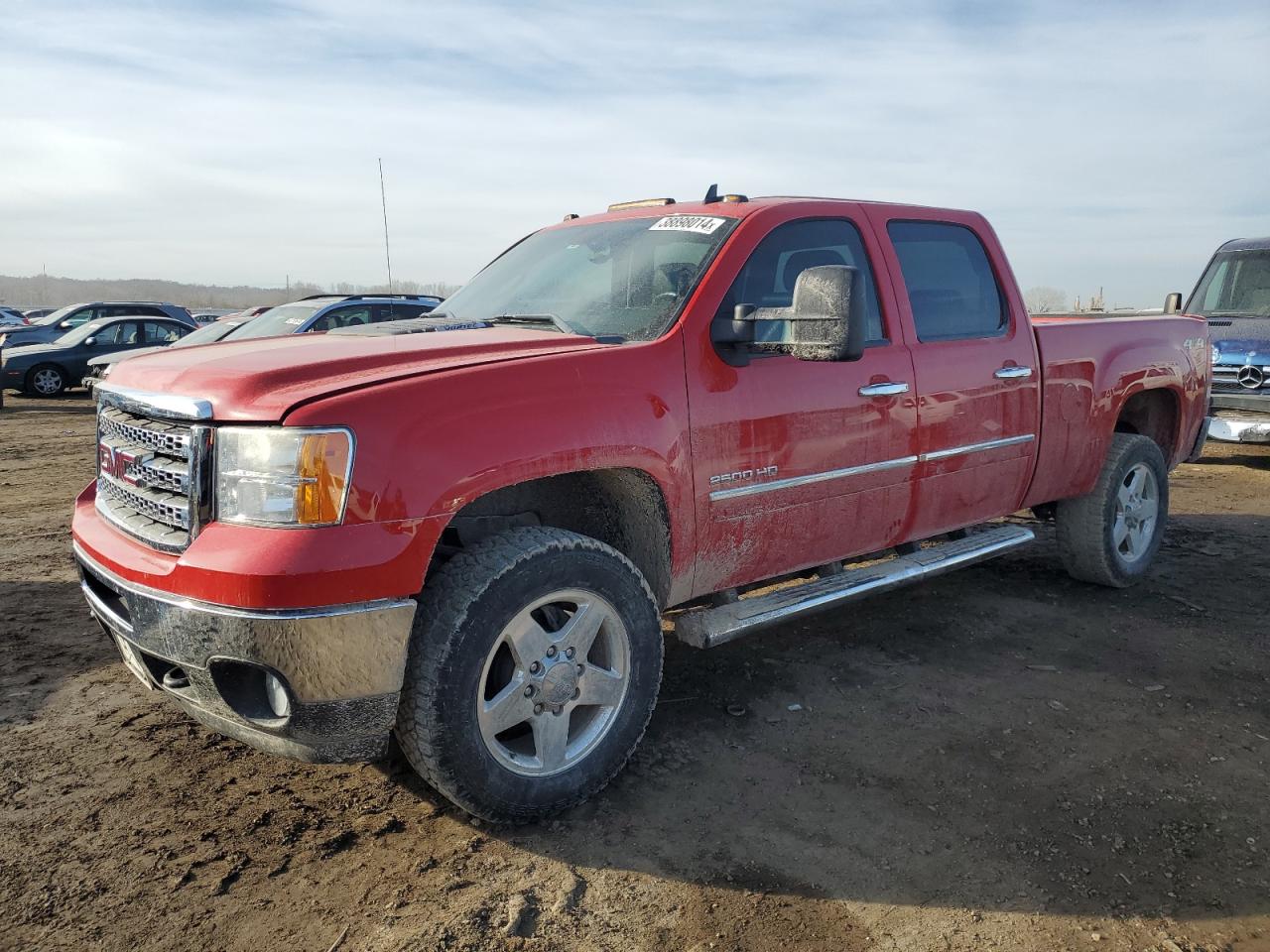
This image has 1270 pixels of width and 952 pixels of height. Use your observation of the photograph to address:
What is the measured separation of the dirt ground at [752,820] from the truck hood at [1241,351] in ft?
19.6

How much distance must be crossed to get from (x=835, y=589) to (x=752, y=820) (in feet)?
3.69

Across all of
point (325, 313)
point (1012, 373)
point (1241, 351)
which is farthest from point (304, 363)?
point (1241, 351)

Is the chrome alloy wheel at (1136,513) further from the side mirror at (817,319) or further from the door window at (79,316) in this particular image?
the door window at (79,316)

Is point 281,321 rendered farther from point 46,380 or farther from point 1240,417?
point 1240,417

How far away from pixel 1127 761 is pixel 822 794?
1.12 meters

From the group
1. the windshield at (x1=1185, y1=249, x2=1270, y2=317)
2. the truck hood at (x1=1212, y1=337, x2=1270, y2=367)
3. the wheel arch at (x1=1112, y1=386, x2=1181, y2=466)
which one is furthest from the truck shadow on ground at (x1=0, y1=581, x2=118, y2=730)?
the windshield at (x1=1185, y1=249, x2=1270, y2=317)

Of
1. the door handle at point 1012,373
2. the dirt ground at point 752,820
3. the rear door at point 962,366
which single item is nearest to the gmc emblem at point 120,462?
the dirt ground at point 752,820

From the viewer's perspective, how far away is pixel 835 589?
3.84 m

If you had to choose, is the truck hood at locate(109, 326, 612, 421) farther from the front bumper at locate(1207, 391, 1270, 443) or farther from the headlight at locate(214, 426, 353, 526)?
the front bumper at locate(1207, 391, 1270, 443)

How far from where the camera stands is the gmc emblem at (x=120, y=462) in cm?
289

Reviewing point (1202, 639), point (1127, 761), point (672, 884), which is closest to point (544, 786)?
point (672, 884)

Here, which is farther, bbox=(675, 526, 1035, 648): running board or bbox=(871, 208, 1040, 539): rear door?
bbox=(871, 208, 1040, 539): rear door

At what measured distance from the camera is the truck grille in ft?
8.64

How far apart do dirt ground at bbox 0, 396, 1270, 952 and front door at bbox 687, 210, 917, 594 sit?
68 centimetres
